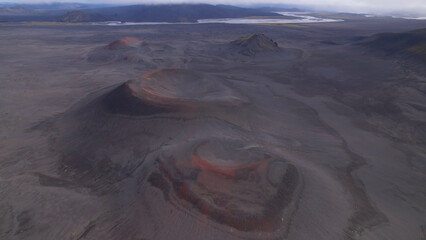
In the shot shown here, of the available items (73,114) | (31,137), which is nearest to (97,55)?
(73,114)

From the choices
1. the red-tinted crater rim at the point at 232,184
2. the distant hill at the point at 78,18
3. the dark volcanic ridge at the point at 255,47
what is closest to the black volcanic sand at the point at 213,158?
the red-tinted crater rim at the point at 232,184

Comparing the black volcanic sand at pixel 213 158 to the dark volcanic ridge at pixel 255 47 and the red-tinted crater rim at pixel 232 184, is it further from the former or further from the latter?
the dark volcanic ridge at pixel 255 47

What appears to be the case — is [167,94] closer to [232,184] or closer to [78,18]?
[232,184]

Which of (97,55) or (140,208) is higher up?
(97,55)

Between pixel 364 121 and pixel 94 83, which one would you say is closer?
pixel 364 121

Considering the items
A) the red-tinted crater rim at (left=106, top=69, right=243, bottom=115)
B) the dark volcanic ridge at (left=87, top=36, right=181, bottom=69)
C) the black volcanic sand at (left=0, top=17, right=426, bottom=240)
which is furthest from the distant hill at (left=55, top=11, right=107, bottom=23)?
the red-tinted crater rim at (left=106, top=69, right=243, bottom=115)

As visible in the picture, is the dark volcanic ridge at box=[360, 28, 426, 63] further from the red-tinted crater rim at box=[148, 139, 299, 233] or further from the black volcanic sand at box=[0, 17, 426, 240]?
the red-tinted crater rim at box=[148, 139, 299, 233]

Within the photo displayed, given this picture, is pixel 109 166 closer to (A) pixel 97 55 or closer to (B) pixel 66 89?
(B) pixel 66 89
